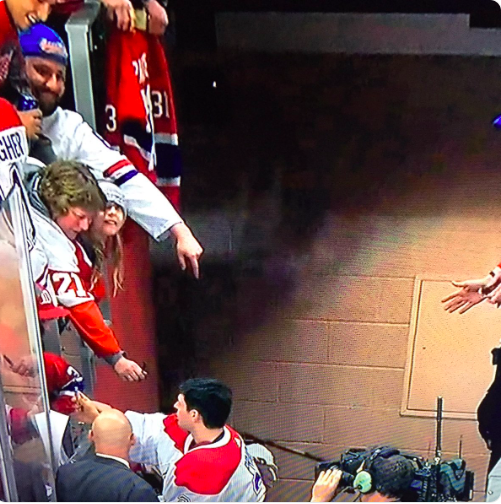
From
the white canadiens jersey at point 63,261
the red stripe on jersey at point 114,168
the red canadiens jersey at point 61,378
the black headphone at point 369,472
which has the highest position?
the red stripe on jersey at point 114,168

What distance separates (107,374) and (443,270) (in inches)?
19.1

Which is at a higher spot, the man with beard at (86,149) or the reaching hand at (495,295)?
the man with beard at (86,149)

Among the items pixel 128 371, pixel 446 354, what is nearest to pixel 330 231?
pixel 446 354

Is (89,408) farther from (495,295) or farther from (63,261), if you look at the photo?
(495,295)

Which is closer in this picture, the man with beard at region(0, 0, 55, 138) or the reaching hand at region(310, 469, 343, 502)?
the man with beard at region(0, 0, 55, 138)

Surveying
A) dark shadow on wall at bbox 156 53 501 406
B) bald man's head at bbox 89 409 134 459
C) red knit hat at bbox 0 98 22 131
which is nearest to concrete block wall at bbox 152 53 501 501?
dark shadow on wall at bbox 156 53 501 406

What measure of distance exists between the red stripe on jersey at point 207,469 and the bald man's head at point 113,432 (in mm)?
79

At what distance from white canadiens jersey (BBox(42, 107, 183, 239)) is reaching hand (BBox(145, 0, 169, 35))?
5.9 inches

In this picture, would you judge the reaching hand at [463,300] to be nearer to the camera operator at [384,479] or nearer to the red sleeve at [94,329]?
the camera operator at [384,479]

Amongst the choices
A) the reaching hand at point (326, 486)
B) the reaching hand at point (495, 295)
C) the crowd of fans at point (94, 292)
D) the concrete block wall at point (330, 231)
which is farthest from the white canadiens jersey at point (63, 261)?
the reaching hand at point (495, 295)

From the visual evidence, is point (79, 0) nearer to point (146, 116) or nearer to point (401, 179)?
point (146, 116)

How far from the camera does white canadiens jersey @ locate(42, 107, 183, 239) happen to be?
983 millimetres

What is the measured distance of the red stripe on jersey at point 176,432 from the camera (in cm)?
104

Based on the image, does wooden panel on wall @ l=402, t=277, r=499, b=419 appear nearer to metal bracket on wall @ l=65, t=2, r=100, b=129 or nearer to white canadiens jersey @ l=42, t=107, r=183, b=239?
white canadiens jersey @ l=42, t=107, r=183, b=239
